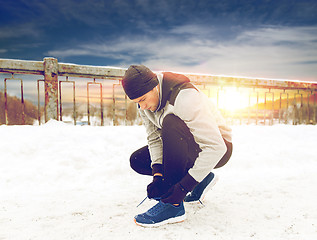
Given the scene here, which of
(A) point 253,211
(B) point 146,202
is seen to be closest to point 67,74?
(B) point 146,202

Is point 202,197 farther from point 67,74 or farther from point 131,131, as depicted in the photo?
point 67,74

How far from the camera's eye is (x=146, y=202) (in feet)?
6.68

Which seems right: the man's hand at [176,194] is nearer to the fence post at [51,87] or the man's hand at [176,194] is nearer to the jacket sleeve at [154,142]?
the jacket sleeve at [154,142]

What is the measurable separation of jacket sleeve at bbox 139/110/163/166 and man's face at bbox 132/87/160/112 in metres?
0.36

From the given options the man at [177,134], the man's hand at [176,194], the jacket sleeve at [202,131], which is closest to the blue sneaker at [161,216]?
the man at [177,134]

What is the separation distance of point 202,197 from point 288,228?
0.63 meters

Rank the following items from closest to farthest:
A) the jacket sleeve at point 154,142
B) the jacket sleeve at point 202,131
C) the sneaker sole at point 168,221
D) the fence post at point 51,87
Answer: the jacket sleeve at point 202,131
the sneaker sole at point 168,221
the jacket sleeve at point 154,142
the fence post at point 51,87

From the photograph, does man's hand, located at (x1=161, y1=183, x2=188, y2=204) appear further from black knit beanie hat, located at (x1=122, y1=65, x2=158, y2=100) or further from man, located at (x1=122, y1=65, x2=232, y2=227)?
black knit beanie hat, located at (x1=122, y1=65, x2=158, y2=100)

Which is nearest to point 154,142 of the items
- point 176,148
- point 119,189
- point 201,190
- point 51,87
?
point 176,148

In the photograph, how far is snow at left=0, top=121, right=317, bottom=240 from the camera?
1.56m

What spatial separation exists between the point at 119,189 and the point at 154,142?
715 millimetres

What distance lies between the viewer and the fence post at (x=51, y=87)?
4.01m

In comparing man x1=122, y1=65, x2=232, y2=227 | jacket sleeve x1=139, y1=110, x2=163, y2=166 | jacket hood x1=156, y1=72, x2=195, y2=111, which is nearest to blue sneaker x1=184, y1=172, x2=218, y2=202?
man x1=122, y1=65, x2=232, y2=227

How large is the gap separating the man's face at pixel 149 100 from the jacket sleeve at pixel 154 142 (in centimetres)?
36
